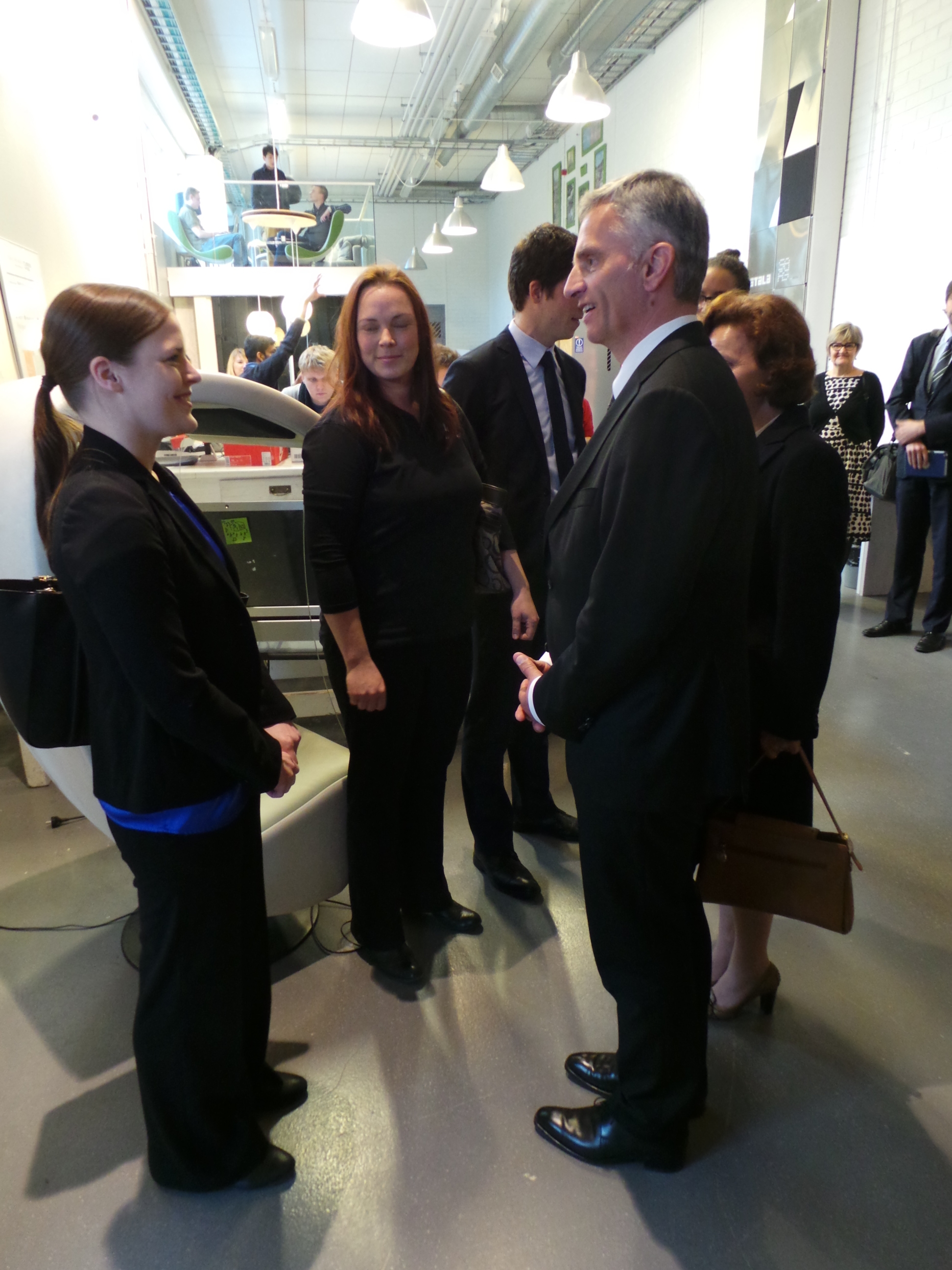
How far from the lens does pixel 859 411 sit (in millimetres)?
4723

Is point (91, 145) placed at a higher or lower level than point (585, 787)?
higher

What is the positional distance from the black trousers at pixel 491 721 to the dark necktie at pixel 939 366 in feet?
11.0

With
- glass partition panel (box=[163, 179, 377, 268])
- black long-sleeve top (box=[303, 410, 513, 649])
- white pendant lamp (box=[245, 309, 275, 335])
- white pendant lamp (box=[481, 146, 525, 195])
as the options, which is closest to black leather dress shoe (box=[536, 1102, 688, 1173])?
black long-sleeve top (box=[303, 410, 513, 649])

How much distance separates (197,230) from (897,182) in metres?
5.29

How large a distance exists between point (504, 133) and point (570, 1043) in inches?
454

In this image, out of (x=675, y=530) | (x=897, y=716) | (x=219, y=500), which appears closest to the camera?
(x=675, y=530)

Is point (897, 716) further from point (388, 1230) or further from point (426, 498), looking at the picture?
point (388, 1230)

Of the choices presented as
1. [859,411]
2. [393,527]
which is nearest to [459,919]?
[393,527]

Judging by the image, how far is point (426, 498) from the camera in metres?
1.68

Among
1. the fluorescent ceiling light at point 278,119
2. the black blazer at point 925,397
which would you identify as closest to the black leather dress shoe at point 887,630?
the black blazer at point 925,397

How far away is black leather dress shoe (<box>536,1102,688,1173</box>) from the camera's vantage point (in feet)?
4.57

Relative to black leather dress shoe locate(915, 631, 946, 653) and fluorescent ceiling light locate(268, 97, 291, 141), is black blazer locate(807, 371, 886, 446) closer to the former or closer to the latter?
black leather dress shoe locate(915, 631, 946, 653)

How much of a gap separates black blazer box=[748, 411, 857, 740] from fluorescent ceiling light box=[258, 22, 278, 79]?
25.5 feet

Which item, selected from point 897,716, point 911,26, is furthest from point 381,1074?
point 911,26
